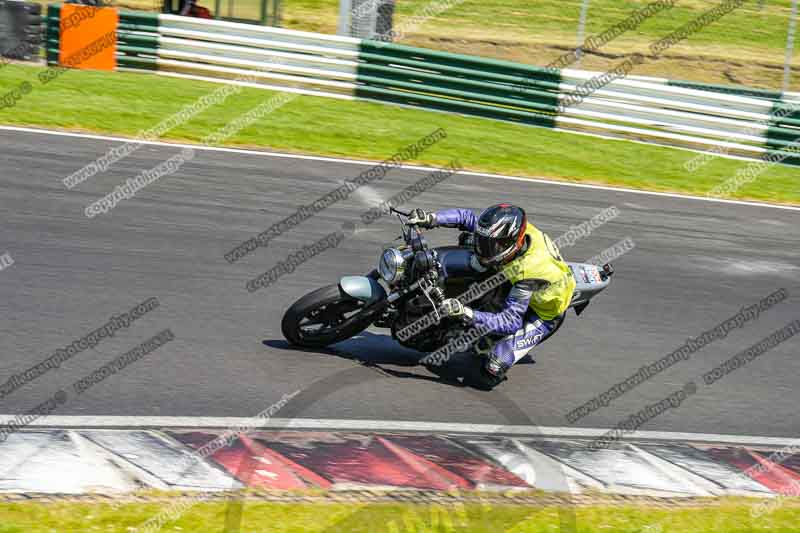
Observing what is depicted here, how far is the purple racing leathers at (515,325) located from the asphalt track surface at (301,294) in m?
0.40

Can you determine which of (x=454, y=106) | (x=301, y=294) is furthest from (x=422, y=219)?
(x=454, y=106)

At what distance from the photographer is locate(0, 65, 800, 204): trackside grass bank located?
16.2 metres

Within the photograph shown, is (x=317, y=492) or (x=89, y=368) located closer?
(x=317, y=492)

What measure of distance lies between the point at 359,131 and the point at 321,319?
9.45 meters

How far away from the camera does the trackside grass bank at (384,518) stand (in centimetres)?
541

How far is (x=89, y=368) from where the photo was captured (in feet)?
25.3

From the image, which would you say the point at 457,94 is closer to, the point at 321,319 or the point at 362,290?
the point at 321,319

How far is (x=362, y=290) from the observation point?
8.02 metres

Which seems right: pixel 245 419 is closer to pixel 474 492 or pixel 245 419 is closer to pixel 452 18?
pixel 474 492

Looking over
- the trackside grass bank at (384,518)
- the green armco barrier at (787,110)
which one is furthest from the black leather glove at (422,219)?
the green armco barrier at (787,110)

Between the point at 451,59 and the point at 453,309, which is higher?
the point at 451,59

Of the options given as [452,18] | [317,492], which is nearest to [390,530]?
[317,492]

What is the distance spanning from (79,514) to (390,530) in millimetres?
1699

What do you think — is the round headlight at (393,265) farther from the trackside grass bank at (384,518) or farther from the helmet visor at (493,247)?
the trackside grass bank at (384,518)
